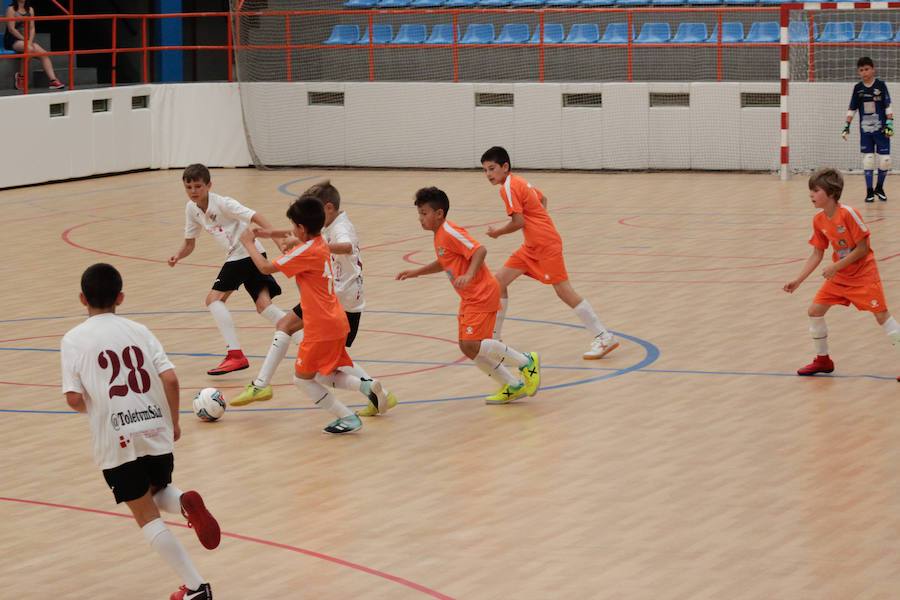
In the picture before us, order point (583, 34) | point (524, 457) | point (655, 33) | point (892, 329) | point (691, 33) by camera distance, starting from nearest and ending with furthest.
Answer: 1. point (524, 457)
2. point (892, 329)
3. point (691, 33)
4. point (655, 33)
5. point (583, 34)

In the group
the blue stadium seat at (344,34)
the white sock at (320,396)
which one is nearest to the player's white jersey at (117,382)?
the white sock at (320,396)

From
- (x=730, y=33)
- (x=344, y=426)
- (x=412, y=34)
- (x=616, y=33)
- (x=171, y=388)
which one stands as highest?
(x=412, y=34)

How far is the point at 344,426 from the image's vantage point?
31.1ft

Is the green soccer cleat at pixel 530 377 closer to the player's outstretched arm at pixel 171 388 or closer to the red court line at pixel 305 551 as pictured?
the red court line at pixel 305 551

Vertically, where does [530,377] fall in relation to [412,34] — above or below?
below

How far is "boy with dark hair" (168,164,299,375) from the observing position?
444 inches

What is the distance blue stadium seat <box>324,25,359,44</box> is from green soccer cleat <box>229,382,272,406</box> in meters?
18.9

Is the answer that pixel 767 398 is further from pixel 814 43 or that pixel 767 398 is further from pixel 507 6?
pixel 507 6

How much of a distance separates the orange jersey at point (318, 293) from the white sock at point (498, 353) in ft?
3.73

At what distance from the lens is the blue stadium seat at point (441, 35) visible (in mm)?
28016

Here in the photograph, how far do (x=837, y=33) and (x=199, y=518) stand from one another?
21341 millimetres

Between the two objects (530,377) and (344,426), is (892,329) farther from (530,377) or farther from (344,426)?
(344,426)

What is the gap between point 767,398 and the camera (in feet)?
33.5

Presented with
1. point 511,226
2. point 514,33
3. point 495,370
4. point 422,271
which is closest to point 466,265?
point 422,271
